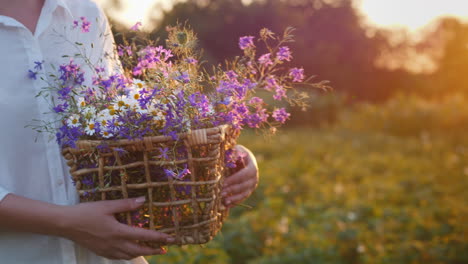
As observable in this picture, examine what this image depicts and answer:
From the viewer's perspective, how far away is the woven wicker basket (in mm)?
Result: 1308

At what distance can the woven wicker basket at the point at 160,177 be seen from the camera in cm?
131

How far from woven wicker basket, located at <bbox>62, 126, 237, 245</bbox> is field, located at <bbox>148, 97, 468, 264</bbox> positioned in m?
0.40

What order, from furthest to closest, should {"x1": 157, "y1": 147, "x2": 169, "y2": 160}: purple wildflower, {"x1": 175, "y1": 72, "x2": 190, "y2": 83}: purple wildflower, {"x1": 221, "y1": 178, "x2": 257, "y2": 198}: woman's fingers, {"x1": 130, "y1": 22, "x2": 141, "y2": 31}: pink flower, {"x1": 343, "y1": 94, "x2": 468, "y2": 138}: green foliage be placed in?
1. {"x1": 343, "y1": 94, "x2": 468, "y2": 138}: green foliage
2. {"x1": 221, "y1": 178, "x2": 257, "y2": 198}: woman's fingers
3. {"x1": 130, "y1": 22, "x2": 141, "y2": 31}: pink flower
4. {"x1": 175, "y1": 72, "x2": 190, "y2": 83}: purple wildflower
5. {"x1": 157, "y1": 147, "x2": 169, "y2": 160}: purple wildflower

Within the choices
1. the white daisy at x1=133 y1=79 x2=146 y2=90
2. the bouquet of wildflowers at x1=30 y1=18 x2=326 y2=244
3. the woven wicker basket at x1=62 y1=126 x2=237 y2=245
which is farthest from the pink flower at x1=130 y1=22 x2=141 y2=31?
the woven wicker basket at x1=62 y1=126 x2=237 y2=245

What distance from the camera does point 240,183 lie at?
1.72 metres

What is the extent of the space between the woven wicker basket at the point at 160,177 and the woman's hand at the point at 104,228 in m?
0.03

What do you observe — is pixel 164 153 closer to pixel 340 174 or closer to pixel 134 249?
pixel 134 249

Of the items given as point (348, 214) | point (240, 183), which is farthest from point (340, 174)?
point (240, 183)

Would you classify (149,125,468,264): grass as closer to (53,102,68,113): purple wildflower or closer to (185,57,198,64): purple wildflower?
(185,57,198,64): purple wildflower

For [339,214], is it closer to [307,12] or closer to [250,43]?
[250,43]

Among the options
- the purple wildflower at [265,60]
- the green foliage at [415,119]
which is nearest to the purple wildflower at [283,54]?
the purple wildflower at [265,60]

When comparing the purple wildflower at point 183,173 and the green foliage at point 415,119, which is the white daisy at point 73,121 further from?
the green foliage at point 415,119

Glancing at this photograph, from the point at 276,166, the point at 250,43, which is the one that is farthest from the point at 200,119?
the point at 276,166

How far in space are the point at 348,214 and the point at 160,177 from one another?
11.9 feet
